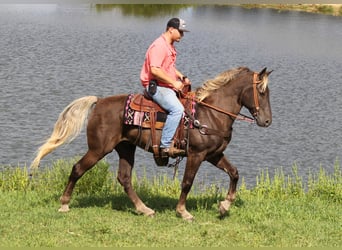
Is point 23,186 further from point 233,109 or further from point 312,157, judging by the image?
point 312,157

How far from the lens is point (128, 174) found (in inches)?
430

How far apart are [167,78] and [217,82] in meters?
0.92

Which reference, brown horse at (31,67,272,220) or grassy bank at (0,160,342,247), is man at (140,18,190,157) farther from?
grassy bank at (0,160,342,247)

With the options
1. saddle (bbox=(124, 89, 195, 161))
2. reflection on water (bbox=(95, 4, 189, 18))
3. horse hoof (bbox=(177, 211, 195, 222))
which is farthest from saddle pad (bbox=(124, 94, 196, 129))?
reflection on water (bbox=(95, 4, 189, 18))

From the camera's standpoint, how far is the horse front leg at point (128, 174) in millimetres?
10484

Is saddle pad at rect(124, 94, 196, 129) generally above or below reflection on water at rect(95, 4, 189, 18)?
above

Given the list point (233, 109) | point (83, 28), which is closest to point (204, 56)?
point (83, 28)

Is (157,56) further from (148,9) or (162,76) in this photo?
(148,9)

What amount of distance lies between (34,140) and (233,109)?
9083 millimetres

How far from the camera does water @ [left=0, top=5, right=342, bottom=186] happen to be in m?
18.2

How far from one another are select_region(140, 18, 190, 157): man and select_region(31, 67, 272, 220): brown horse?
10.3 inches

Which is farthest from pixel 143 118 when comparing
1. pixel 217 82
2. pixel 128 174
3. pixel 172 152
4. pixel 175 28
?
pixel 175 28

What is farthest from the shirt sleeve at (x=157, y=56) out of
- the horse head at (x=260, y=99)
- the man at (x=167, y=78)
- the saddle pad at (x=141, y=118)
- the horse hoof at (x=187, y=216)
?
the horse hoof at (x=187, y=216)

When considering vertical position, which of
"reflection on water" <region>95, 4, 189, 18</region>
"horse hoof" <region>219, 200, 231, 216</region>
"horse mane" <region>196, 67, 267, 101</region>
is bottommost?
"reflection on water" <region>95, 4, 189, 18</region>
